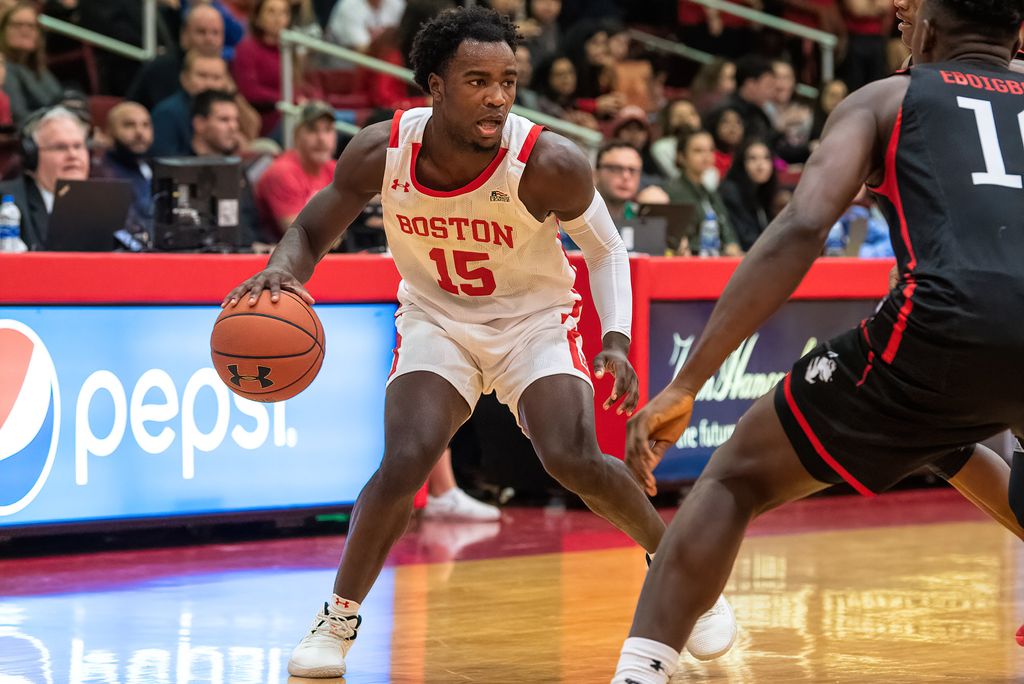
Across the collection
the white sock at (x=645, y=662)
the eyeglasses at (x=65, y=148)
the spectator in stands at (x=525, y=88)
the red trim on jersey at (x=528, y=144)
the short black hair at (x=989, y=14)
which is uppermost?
the short black hair at (x=989, y=14)

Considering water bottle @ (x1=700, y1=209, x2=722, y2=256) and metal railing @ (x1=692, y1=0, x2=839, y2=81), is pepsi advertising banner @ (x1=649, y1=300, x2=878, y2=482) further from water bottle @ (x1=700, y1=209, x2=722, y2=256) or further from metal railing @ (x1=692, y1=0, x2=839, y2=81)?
metal railing @ (x1=692, y1=0, x2=839, y2=81)

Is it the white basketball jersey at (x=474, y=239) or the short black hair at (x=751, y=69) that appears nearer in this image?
the white basketball jersey at (x=474, y=239)

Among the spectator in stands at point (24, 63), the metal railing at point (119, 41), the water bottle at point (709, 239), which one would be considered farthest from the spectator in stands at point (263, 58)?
the water bottle at point (709, 239)

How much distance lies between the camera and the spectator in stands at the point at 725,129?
1262 centimetres

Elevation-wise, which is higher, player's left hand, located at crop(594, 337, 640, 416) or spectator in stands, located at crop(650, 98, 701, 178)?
spectator in stands, located at crop(650, 98, 701, 178)

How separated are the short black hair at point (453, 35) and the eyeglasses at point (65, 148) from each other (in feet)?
12.8

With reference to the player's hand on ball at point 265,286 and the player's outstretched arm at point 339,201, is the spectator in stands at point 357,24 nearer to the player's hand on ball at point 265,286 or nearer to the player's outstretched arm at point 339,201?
the player's outstretched arm at point 339,201

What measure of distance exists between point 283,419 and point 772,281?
4.23 m

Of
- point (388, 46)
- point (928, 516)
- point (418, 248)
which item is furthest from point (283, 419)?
point (388, 46)

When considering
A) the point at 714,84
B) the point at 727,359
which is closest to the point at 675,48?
the point at 714,84

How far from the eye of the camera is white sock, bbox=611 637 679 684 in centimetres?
331

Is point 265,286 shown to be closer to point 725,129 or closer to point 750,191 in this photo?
point 750,191

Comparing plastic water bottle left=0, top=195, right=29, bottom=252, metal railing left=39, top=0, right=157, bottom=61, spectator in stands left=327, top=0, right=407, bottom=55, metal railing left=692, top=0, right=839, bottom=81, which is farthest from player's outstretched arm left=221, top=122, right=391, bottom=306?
metal railing left=692, top=0, right=839, bottom=81

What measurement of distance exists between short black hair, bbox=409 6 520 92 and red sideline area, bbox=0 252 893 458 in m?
2.42
